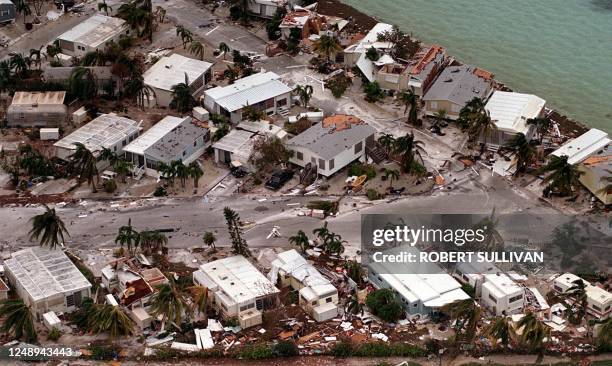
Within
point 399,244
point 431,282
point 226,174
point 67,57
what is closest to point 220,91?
point 226,174

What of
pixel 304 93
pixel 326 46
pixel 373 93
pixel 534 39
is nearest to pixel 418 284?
pixel 304 93

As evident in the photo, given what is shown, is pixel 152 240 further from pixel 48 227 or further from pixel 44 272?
pixel 44 272

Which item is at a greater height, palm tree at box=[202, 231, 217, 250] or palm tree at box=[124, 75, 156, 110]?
palm tree at box=[124, 75, 156, 110]

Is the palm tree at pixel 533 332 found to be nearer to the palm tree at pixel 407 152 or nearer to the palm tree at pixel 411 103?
the palm tree at pixel 407 152

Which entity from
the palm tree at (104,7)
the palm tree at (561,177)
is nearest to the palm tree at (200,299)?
the palm tree at (561,177)

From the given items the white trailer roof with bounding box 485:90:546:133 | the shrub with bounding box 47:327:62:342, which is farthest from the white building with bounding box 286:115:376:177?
the shrub with bounding box 47:327:62:342

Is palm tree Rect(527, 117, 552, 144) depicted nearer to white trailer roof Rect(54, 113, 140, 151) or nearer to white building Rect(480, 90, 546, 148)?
white building Rect(480, 90, 546, 148)
